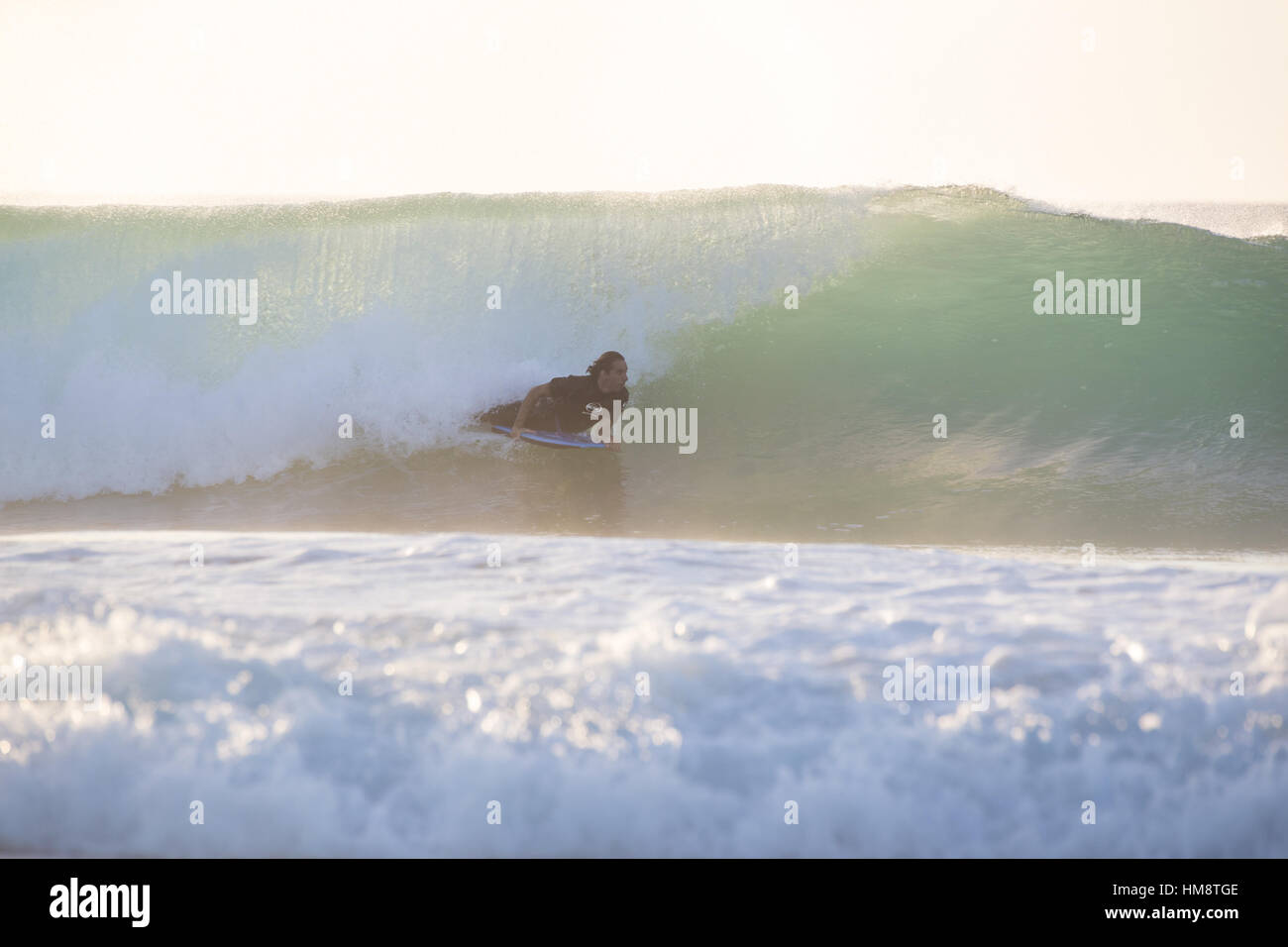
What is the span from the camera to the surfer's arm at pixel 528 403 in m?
5.41

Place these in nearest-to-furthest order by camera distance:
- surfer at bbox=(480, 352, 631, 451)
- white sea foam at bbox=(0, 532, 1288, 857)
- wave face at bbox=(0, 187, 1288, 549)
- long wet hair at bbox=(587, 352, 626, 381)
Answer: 1. white sea foam at bbox=(0, 532, 1288, 857)
2. long wet hair at bbox=(587, 352, 626, 381)
3. surfer at bbox=(480, 352, 631, 451)
4. wave face at bbox=(0, 187, 1288, 549)

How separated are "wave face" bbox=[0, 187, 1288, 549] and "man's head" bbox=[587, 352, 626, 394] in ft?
2.34

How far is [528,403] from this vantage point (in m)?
5.43

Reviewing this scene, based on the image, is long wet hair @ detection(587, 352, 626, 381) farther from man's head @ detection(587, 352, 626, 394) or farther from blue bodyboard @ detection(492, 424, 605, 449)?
blue bodyboard @ detection(492, 424, 605, 449)

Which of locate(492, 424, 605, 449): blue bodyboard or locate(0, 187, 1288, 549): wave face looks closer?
locate(492, 424, 605, 449): blue bodyboard

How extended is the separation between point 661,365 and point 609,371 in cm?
188

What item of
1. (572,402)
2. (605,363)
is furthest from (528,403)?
(605,363)

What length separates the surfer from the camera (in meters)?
5.36

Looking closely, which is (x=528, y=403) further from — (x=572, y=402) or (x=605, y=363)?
(x=605, y=363)

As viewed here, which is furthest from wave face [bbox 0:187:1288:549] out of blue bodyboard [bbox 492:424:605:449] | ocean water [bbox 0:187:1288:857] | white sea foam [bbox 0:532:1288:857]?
white sea foam [bbox 0:532:1288:857]

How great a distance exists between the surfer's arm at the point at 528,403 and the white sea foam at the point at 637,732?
8.90 feet

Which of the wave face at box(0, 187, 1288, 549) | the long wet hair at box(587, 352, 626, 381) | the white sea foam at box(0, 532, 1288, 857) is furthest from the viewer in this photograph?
the wave face at box(0, 187, 1288, 549)

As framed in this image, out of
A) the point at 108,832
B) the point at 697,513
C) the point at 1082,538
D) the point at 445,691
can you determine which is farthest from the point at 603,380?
the point at 108,832

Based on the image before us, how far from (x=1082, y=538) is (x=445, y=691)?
13.0ft
